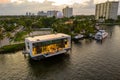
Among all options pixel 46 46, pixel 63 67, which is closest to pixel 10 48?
pixel 46 46

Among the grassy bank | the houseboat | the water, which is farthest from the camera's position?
the grassy bank

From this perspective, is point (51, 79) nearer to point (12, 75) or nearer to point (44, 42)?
point (12, 75)

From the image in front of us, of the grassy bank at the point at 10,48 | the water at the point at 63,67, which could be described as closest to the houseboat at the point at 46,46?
the water at the point at 63,67

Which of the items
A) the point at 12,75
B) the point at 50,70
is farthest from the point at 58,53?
the point at 12,75

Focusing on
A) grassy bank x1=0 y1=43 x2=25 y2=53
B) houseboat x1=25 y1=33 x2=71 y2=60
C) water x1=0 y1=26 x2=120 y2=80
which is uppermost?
houseboat x1=25 y1=33 x2=71 y2=60

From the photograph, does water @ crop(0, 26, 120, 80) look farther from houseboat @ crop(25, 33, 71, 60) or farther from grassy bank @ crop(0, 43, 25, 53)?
grassy bank @ crop(0, 43, 25, 53)

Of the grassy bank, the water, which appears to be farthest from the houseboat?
the grassy bank

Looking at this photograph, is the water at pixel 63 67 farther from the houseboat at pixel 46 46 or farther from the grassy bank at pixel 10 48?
the grassy bank at pixel 10 48
